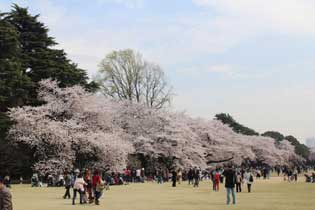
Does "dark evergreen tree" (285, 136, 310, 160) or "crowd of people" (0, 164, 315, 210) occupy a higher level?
"dark evergreen tree" (285, 136, 310, 160)

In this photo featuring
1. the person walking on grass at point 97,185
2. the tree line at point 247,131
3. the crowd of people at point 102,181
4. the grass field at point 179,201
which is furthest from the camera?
the tree line at point 247,131

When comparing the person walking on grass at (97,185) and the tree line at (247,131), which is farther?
the tree line at (247,131)

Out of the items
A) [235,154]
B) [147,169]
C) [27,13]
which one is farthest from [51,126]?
[235,154]

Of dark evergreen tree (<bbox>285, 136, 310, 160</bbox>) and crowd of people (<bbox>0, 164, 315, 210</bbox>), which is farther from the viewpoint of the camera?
dark evergreen tree (<bbox>285, 136, 310, 160</bbox>)

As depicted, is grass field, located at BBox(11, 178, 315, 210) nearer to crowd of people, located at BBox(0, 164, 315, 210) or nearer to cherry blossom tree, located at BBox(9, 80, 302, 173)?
crowd of people, located at BBox(0, 164, 315, 210)

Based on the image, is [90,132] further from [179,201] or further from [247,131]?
[247,131]

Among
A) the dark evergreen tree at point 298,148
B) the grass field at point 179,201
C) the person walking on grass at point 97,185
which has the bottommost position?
the grass field at point 179,201

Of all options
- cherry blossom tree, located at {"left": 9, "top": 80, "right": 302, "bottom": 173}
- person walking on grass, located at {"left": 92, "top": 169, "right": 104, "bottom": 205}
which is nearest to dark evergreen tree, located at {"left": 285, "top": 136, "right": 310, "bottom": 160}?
cherry blossom tree, located at {"left": 9, "top": 80, "right": 302, "bottom": 173}

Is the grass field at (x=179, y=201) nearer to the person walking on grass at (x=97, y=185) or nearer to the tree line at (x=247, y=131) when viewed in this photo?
the person walking on grass at (x=97, y=185)

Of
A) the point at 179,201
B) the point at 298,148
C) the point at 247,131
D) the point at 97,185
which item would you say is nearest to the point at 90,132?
the point at 97,185

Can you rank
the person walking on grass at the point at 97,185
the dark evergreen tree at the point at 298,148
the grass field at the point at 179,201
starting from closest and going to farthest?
1. the grass field at the point at 179,201
2. the person walking on grass at the point at 97,185
3. the dark evergreen tree at the point at 298,148

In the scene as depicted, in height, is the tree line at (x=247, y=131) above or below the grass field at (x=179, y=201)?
above

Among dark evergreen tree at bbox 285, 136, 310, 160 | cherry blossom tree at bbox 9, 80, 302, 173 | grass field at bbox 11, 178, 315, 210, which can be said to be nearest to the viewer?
grass field at bbox 11, 178, 315, 210

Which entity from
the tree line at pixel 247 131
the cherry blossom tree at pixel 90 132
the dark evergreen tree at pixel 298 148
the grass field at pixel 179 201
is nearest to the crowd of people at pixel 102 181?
the grass field at pixel 179 201
